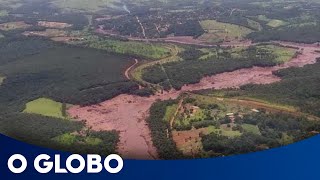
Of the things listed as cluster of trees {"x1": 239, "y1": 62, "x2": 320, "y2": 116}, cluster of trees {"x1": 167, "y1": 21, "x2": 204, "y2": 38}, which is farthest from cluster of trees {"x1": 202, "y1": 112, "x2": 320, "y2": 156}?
cluster of trees {"x1": 167, "y1": 21, "x2": 204, "y2": 38}

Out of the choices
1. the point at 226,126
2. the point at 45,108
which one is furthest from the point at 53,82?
the point at 226,126

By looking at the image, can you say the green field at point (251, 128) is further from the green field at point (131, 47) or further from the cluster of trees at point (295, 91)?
the green field at point (131, 47)

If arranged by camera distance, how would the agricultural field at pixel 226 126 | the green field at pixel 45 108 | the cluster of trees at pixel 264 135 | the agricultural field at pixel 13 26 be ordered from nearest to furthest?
1. the cluster of trees at pixel 264 135
2. the agricultural field at pixel 226 126
3. the green field at pixel 45 108
4. the agricultural field at pixel 13 26

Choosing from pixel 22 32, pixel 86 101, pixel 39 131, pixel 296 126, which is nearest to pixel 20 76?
pixel 86 101

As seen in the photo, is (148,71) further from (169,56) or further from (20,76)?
(20,76)

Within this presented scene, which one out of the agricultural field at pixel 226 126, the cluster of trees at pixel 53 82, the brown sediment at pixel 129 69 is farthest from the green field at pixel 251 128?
the brown sediment at pixel 129 69

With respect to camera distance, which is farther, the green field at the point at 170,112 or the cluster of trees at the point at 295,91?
the cluster of trees at the point at 295,91
